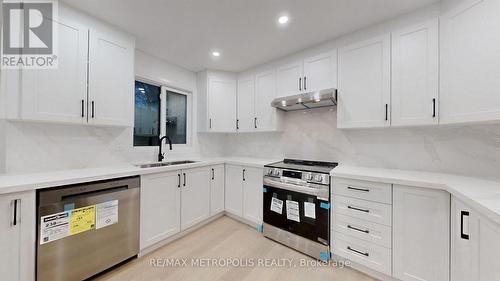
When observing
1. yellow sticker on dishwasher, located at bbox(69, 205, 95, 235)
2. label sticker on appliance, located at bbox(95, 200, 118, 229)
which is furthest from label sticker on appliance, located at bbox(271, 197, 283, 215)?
yellow sticker on dishwasher, located at bbox(69, 205, 95, 235)

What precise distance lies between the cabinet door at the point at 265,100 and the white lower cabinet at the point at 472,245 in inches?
79.1

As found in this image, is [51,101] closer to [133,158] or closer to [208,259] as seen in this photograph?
[133,158]

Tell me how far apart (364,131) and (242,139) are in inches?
80.5

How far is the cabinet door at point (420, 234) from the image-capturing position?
4.42 ft

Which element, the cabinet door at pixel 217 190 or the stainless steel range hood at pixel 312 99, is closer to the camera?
the stainless steel range hood at pixel 312 99

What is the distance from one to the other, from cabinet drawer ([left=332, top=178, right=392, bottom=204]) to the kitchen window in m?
2.56

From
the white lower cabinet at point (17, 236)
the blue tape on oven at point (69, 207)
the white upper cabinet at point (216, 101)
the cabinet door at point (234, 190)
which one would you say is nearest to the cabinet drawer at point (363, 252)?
the cabinet door at point (234, 190)

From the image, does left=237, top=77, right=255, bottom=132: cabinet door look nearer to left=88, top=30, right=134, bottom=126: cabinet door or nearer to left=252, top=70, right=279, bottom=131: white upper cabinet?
left=252, top=70, right=279, bottom=131: white upper cabinet

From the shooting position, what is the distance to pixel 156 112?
112 inches

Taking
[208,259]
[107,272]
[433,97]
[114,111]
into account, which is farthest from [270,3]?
[107,272]

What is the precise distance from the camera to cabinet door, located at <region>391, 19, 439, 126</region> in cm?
160

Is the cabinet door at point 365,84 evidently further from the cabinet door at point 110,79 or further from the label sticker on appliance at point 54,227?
the label sticker on appliance at point 54,227

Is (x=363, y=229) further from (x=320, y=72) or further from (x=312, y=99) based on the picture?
(x=320, y=72)

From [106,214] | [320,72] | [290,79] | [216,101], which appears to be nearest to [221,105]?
[216,101]
